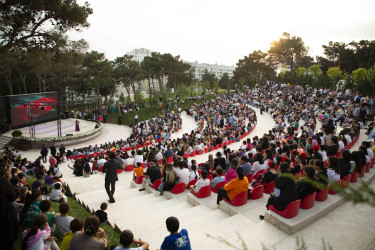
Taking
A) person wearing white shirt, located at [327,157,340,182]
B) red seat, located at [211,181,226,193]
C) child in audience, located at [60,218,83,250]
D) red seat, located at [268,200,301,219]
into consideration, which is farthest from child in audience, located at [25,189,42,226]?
person wearing white shirt, located at [327,157,340,182]

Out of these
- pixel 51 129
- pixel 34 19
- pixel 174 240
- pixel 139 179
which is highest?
pixel 34 19

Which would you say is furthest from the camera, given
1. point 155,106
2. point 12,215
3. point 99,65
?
point 155,106

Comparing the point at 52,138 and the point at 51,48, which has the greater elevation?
the point at 51,48

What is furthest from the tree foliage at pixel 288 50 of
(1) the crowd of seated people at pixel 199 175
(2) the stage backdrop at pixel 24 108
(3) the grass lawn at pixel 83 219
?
(3) the grass lawn at pixel 83 219

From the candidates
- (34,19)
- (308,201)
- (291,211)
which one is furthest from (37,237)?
(34,19)

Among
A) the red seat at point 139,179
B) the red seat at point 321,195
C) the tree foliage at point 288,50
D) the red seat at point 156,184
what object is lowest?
the red seat at point 139,179

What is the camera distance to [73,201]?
20.8 ft

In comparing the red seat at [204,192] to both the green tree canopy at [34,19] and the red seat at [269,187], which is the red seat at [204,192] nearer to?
the red seat at [269,187]

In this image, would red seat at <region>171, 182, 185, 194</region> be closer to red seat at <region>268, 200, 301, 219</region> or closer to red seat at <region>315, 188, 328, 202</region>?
red seat at <region>268, 200, 301, 219</region>

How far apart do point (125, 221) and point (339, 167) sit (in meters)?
5.17

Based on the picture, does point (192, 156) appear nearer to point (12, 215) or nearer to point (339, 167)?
point (339, 167)

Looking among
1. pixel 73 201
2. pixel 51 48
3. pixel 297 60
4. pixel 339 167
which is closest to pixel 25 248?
pixel 73 201

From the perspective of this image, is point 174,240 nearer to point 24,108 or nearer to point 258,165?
point 258,165

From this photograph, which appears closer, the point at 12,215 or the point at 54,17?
the point at 12,215
